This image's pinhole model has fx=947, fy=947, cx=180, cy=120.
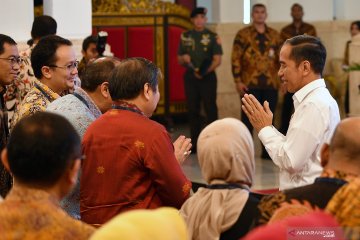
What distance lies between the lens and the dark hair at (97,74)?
17.9ft

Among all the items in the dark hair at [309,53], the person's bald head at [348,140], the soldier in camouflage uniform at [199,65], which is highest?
the dark hair at [309,53]

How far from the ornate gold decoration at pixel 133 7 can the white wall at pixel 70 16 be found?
465 centimetres

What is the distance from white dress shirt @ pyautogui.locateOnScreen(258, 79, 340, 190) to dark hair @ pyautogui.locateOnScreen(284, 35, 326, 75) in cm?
14

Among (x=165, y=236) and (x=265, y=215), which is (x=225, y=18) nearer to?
(x=265, y=215)

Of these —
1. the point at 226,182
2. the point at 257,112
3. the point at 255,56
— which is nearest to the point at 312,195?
the point at 226,182

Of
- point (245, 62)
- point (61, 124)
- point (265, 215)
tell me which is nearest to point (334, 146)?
point (265, 215)

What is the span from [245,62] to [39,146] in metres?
9.83

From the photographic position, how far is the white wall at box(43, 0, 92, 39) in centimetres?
1052

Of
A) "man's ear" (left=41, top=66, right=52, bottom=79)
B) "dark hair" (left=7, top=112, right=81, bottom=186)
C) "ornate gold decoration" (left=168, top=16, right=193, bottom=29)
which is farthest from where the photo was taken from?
"ornate gold decoration" (left=168, top=16, right=193, bottom=29)

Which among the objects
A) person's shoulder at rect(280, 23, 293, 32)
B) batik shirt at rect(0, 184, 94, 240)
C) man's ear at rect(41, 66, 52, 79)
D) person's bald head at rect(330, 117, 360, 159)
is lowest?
batik shirt at rect(0, 184, 94, 240)

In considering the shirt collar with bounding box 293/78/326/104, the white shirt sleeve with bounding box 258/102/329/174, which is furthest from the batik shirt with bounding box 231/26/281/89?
the white shirt sleeve with bounding box 258/102/329/174

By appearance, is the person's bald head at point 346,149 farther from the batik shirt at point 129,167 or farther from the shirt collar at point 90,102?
the shirt collar at point 90,102

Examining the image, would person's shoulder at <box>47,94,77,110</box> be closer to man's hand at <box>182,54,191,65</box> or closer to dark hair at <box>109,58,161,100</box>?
dark hair at <box>109,58,161,100</box>

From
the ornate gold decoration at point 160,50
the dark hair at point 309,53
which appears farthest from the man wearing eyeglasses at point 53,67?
the ornate gold decoration at point 160,50
